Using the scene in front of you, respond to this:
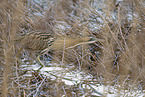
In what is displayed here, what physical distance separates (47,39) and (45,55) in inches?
7.0

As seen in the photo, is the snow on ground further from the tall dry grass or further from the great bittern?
the great bittern

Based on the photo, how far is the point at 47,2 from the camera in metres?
2.15

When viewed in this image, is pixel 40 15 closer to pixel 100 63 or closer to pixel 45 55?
pixel 45 55

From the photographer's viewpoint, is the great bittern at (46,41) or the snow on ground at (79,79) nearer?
the snow on ground at (79,79)

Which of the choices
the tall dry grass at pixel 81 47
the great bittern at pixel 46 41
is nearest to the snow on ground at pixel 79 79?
the tall dry grass at pixel 81 47

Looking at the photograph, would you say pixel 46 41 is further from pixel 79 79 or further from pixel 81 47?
pixel 79 79

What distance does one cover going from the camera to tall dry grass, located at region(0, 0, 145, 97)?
1.26m

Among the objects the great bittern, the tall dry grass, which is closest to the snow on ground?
the tall dry grass

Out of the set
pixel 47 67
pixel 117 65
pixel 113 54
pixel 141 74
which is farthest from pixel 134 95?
pixel 47 67

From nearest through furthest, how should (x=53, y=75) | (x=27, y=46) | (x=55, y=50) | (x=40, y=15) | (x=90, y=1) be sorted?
(x=53, y=75) → (x=27, y=46) → (x=55, y=50) → (x=40, y=15) → (x=90, y=1)

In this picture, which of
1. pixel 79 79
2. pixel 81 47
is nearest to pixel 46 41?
→ pixel 81 47

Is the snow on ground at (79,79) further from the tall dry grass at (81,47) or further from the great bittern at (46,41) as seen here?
the great bittern at (46,41)

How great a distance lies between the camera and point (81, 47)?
167cm

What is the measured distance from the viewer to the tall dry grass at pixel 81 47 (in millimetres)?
1257
